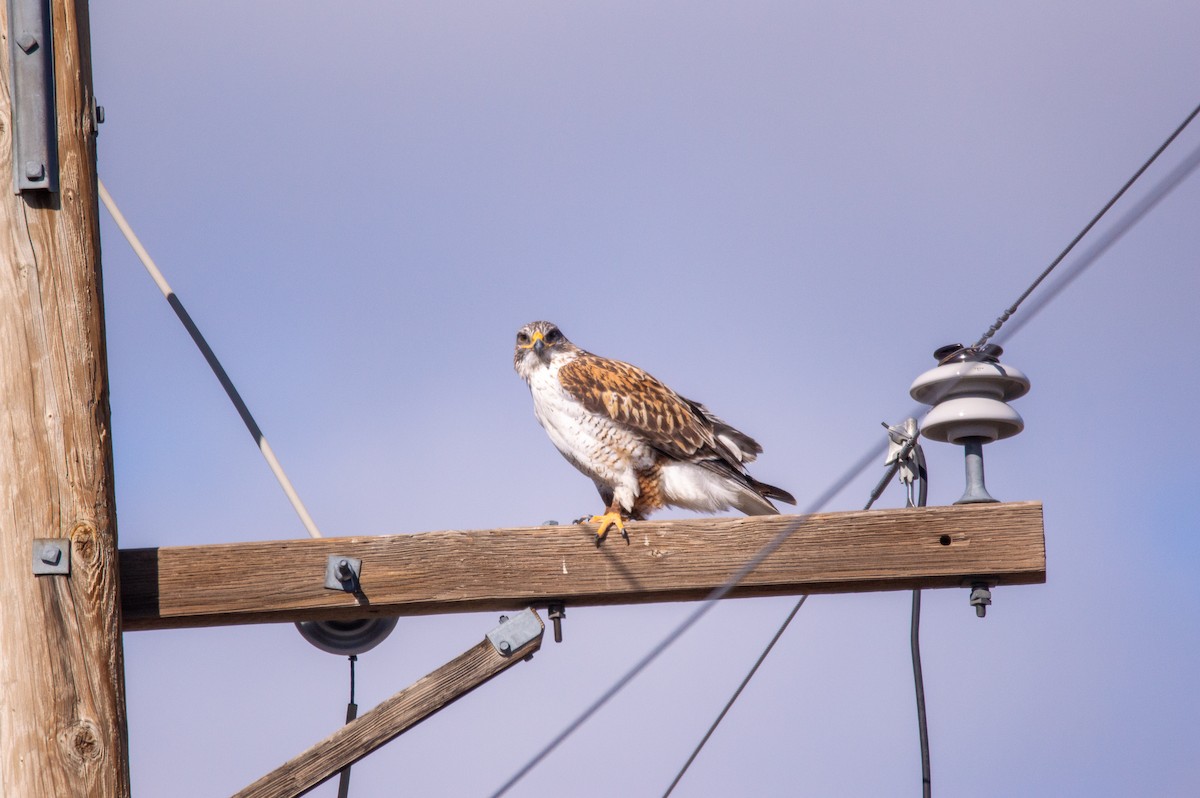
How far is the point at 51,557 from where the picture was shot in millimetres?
3510

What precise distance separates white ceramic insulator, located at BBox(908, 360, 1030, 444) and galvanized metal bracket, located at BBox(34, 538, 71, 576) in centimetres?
258

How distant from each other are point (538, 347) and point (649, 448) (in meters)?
1.09

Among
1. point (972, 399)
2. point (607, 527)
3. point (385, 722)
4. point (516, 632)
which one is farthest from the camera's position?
point (972, 399)

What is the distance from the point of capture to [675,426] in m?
6.16

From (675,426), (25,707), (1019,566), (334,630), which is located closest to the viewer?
(25,707)

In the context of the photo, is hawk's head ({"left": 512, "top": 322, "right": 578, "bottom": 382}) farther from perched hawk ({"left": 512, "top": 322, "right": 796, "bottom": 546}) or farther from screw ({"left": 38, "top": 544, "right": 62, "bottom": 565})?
screw ({"left": 38, "top": 544, "right": 62, "bottom": 565})

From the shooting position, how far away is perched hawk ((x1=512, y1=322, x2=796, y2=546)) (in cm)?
602

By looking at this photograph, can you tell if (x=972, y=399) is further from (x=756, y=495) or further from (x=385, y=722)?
(x=385, y=722)

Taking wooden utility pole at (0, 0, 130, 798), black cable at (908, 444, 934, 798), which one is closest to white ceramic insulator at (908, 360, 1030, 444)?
black cable at (908, 444, 934, 798)

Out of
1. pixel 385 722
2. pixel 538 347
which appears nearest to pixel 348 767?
pixel 385 722

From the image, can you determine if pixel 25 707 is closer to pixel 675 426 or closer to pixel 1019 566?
pixel 1019 566

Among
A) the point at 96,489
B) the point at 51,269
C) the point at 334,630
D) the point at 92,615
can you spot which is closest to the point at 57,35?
the point at 51,269

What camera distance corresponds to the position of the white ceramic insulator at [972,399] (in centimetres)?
448

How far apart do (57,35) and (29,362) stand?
0.88 meters
